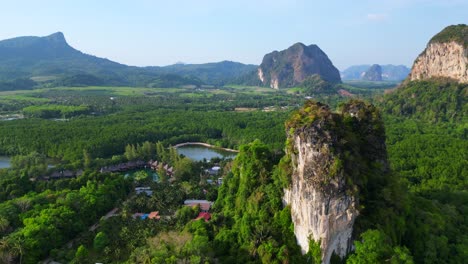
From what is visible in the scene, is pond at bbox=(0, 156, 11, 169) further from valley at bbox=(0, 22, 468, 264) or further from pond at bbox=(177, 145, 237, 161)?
pond at bbox=(177, 145, 237, 161)

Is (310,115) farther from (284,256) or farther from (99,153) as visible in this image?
(99,153)

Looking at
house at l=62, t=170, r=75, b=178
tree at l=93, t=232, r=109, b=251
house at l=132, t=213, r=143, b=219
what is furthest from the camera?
house at l=62, t=170, r=75, b=178

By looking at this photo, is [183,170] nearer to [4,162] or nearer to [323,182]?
[323,182]

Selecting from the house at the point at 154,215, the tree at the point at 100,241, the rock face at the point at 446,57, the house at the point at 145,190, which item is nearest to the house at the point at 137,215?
the house at the point at 154,215

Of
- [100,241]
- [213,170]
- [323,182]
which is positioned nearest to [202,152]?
[213,170]

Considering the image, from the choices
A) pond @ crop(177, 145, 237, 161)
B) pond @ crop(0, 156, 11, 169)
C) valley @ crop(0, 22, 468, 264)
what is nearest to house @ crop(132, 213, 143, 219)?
valley @ crop(0, 22, 468, 264)

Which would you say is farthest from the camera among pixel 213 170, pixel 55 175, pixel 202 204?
pixel 213 170
